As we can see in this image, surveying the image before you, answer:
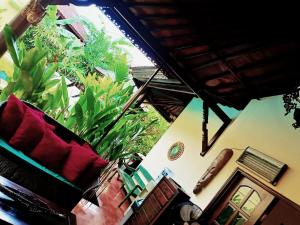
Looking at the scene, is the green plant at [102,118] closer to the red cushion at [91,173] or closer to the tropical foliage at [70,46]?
the red cushion at [91,173]

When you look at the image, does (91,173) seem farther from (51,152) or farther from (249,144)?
(249,144)

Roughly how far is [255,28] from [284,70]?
2.95 feet

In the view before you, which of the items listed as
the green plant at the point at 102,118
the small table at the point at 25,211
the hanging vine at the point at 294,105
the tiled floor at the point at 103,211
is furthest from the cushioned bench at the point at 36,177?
the hanging vine at the point at 294,105

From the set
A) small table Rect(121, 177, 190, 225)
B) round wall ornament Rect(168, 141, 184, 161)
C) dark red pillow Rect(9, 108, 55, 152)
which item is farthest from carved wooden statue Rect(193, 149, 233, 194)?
dark red pillow Rect(9, 108, 55, 152)

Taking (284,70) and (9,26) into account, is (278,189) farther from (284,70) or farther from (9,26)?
(9,26)

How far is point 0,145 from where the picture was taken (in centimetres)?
275

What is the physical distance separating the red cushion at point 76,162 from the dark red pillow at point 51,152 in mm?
62

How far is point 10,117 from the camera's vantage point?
9.77 ft

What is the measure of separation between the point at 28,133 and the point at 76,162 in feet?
1.86

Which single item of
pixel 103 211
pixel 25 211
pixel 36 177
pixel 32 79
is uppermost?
pixel 32 79

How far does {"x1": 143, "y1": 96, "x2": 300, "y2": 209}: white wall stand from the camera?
3.42m

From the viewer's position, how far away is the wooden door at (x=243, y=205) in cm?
346

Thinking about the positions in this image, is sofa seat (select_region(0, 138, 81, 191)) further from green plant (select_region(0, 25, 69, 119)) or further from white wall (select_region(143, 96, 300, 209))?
white wall (select_region(143, 96, 300, 209))

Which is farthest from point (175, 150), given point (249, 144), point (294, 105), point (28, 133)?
point (28, 133)
